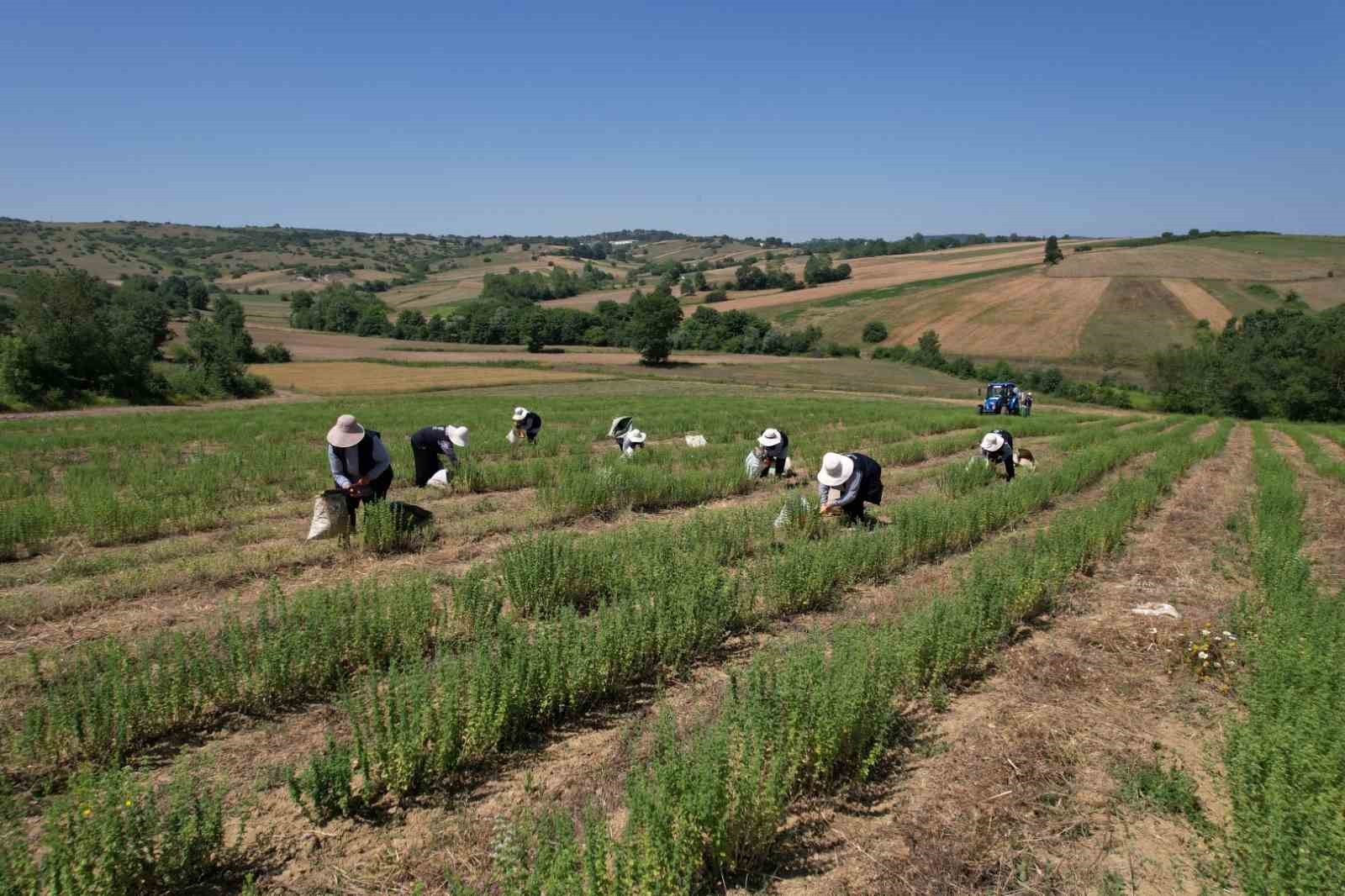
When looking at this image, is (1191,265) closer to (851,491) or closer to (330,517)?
(851,491)

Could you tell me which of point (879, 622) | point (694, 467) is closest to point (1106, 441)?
point (694, 467)

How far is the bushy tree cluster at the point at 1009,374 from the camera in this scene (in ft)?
165

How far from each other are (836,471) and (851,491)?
30 cm

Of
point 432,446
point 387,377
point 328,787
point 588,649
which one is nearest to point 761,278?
point 387,377

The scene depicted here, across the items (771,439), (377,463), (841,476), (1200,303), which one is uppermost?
(1200,303)

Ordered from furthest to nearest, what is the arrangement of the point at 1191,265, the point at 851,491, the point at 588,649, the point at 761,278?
the point at 761,278 → the point at 1191,265 → the point at 851,491 → the point at 588,649

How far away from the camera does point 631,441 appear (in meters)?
15.1

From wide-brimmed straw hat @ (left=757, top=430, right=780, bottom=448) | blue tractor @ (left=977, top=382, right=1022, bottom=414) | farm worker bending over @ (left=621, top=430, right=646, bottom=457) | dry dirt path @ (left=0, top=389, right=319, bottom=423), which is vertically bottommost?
dry dirt path @ (left=0, top=389, right=319, bottom=423)

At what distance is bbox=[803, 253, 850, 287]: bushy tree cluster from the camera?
10881 centimetres

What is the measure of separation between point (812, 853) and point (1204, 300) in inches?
3375

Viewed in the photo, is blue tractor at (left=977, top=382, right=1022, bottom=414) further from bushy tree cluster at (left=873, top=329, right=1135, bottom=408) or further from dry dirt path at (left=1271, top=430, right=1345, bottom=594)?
bushy tree cluster at (left=873, top=329, right=1135, bottom=408)

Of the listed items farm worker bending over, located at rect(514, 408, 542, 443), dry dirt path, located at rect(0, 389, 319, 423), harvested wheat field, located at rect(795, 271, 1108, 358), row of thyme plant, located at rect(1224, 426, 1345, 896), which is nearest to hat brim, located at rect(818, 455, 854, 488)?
row of thyme plant, located at rect(1224, 426, 1345, 896)

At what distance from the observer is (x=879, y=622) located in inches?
248

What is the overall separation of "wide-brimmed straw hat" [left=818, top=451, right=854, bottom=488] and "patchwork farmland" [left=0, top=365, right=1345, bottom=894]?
49 centimetres
